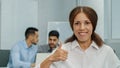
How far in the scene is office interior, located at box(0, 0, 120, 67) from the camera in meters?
5.05

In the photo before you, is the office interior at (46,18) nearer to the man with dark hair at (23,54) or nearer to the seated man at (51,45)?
the seated man at (51,45)

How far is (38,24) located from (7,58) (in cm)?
169

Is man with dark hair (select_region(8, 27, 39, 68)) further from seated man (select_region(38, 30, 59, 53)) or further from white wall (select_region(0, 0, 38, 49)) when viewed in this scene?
white wall (select_region(0, 0, 38, 49))

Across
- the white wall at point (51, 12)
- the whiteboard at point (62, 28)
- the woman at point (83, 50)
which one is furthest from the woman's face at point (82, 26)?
the white wall at point (51, 12)

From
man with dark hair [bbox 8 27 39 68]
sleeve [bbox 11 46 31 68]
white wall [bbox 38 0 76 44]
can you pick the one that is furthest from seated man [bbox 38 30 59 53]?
white wall [bbox 38 0 76 44]

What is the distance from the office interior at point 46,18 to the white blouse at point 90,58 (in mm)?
3419

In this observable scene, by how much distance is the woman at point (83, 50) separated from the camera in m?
1.41

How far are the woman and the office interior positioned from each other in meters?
3.41

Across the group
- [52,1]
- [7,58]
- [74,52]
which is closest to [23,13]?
[52,1]

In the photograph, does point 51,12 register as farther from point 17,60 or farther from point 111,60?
point 111,60

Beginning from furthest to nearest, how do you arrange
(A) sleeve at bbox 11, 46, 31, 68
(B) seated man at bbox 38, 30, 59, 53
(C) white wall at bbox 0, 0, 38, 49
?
1. (C) white wall at bbox 0, 0, 38, 49
2. (B) seated man at bbox 38, 30, 59, 53
3. (A) sleeve at bbox 11, 46, 31, 68

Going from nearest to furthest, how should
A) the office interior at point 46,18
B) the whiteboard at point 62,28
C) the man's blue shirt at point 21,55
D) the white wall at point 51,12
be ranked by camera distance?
the man's blue shirt at point 21,55, the office interior at point 46,18, the whiteboard at point 62,28, the white wall at point 51,12

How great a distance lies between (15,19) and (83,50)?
4.08 metres

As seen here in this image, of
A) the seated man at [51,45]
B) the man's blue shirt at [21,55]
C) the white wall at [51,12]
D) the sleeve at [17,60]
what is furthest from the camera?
the white wall at [51,12]
